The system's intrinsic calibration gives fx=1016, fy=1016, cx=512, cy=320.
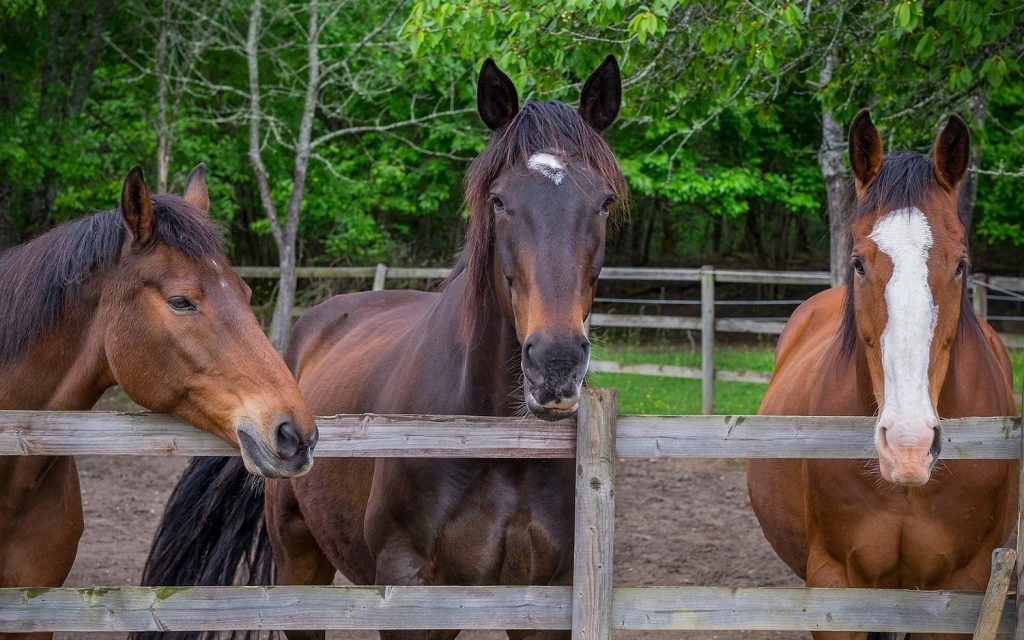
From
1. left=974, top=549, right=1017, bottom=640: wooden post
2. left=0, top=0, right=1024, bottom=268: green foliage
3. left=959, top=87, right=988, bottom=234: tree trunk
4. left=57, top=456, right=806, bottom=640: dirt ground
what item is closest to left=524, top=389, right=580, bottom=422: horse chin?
left=974, top=549, right=1017, bottom=640: wooden post

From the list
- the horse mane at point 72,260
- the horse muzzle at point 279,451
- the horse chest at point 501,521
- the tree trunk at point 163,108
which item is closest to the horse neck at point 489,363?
the horse chest at point 501,521

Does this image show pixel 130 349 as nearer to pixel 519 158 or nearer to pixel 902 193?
pixel 519 158

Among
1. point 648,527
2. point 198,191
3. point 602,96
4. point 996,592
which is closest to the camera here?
point 996,592

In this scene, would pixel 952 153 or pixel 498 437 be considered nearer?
pixel 498 437

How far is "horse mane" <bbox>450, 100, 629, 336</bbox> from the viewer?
3.29 meters

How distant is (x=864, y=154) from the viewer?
3.72 m

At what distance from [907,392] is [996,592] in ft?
2.67

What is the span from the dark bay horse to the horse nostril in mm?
633

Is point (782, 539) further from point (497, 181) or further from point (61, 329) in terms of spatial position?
point (61, 329)

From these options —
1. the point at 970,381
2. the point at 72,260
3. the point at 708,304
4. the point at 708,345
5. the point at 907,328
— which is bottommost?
the point at 708,345

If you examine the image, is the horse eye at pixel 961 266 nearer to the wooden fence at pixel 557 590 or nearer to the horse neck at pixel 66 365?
the wooden fence at pixel 557 590

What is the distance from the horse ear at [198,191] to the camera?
3620 mm

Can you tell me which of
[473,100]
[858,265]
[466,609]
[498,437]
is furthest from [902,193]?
[473,100]

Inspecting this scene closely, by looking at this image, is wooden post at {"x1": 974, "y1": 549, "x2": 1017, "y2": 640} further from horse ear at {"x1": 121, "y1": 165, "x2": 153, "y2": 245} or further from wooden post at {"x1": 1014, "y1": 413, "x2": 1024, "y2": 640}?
horse ear at {"x1": 121, "y1": 165, "x2": 153, "y2": 245}
